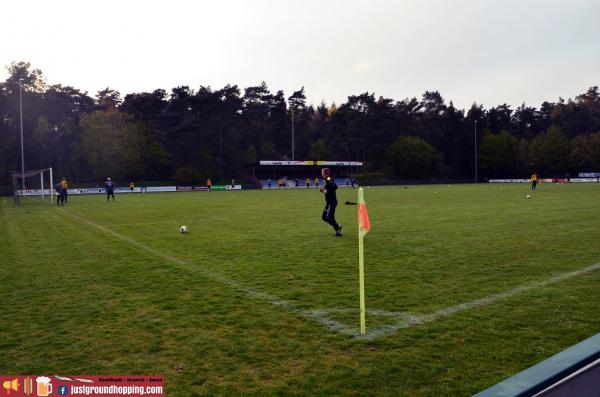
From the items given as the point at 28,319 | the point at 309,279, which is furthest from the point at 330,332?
the point at 28,319

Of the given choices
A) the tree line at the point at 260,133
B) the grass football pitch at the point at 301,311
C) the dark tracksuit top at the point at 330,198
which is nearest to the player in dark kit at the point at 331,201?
A: the dark tracksuit top at the point at 330,198

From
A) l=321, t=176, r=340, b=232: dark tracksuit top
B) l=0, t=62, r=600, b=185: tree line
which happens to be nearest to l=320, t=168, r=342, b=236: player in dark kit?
l=321, t=176, r=340, b=232: dark tracksuit top

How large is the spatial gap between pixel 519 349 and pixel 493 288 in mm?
2633

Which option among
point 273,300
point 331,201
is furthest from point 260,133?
point 273,300

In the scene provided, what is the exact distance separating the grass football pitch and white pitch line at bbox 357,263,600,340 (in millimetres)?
27

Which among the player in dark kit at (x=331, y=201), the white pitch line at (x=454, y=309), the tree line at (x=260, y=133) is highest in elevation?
the tree line at (x=260, y=133)

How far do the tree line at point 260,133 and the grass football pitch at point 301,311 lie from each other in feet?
201

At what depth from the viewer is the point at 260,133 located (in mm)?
95000

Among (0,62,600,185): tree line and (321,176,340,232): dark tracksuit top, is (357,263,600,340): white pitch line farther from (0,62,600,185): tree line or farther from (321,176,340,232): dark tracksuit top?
(0,62,600,185): tree line

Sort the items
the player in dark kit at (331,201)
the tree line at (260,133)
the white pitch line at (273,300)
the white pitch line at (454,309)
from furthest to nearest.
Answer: the tree line at (260,133), the player in dark kit at (331,201), the white pitch line at (273,300), the white pitch line at (454,309)

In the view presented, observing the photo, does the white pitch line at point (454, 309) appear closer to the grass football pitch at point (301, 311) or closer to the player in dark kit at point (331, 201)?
the grass football pitch at point (301, 311)

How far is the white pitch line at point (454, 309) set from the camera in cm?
529

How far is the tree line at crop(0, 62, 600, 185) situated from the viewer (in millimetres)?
71562

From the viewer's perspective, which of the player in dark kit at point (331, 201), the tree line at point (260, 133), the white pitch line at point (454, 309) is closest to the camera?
the white pitch line at point (454, 309)
